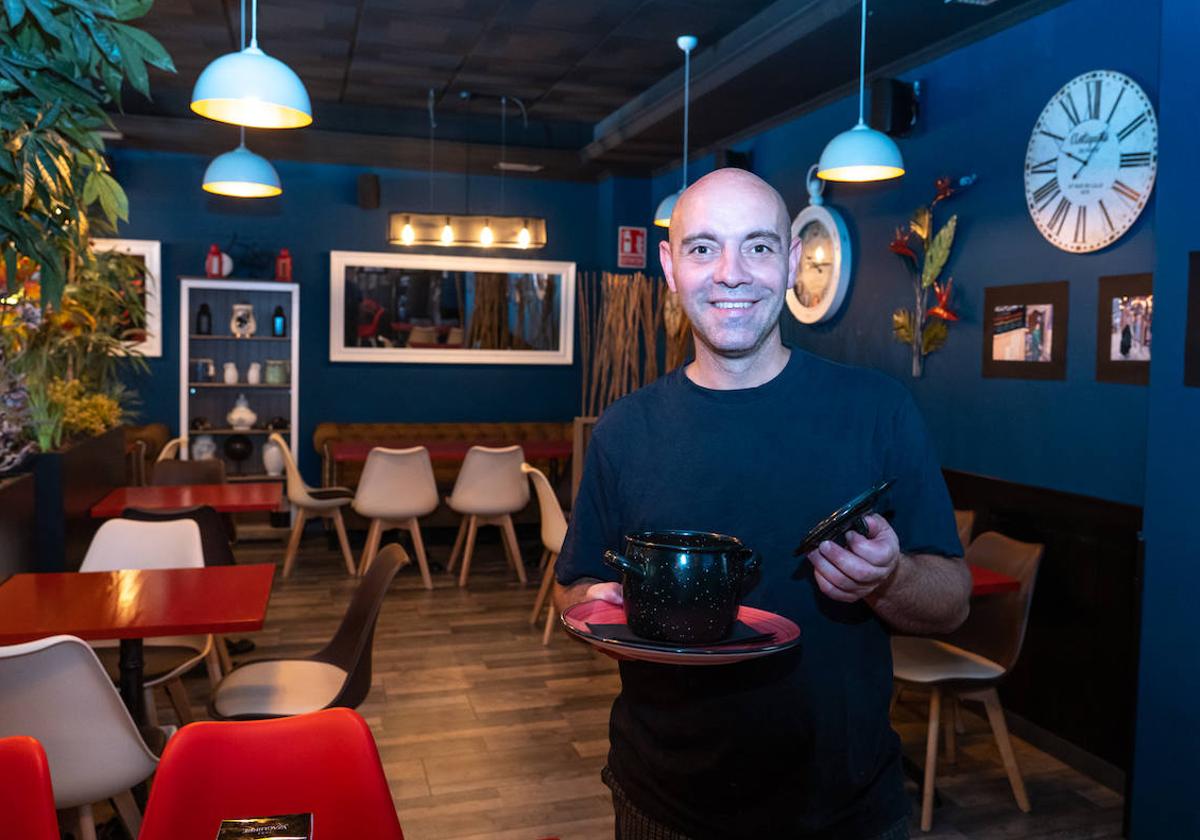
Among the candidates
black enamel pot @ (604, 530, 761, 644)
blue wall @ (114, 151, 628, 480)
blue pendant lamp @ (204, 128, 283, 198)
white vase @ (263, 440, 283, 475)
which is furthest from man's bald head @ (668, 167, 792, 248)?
blue wall @ (114, 151, 628, 480)

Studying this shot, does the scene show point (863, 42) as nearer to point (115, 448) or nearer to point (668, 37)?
point (668, 37)

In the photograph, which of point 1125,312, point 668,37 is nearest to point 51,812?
point 1125,312

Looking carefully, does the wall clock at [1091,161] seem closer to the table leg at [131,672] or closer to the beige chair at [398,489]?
the table leg at [131,672]

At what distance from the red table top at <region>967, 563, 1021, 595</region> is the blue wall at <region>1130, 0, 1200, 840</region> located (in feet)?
1.86

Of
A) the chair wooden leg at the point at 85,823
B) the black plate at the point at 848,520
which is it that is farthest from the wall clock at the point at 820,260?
the black plate at the point at 848,520

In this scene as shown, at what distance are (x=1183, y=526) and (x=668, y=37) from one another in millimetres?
4051

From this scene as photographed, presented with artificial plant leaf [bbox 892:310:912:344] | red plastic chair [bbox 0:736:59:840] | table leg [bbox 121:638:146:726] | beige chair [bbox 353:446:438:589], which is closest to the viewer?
red plastic chair [bbox 0:736:59:840]

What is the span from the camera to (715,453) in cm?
150

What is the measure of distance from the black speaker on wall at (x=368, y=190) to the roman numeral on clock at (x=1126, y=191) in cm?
603

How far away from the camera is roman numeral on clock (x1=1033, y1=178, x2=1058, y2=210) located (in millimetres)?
4242

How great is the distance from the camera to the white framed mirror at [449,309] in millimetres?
8750

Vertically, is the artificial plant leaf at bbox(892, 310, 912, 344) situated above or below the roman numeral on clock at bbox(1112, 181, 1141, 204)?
below

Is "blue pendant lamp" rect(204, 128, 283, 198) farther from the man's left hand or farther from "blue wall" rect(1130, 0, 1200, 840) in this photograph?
the man's left hand

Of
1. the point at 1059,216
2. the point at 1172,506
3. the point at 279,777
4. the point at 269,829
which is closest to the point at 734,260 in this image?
the point at 269,829
